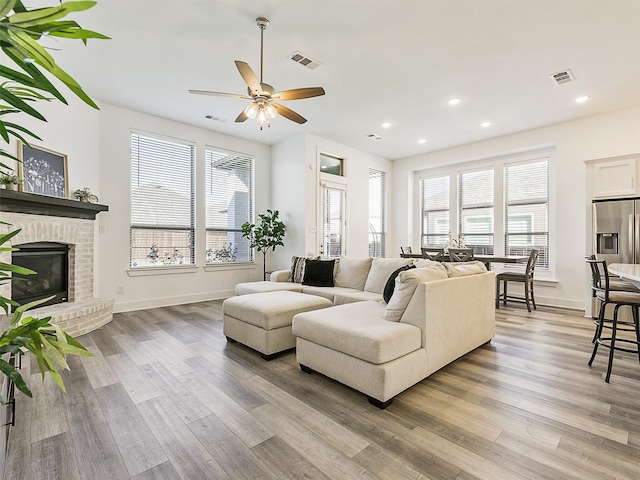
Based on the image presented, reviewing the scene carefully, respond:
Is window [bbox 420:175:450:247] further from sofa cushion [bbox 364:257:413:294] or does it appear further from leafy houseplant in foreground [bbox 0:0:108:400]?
leafy houseplant in foreground [bbox 0:0:108:400]

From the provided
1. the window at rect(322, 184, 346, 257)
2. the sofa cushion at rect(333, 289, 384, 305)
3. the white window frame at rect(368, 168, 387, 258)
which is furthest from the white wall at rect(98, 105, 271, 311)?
the white window frame at rect(368, 168, 387, 258)

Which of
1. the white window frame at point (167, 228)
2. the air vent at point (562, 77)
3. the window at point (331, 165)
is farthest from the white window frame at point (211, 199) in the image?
the air vent at point (562, 77)

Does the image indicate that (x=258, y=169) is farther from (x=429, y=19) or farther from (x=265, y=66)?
(x=429, y=19)

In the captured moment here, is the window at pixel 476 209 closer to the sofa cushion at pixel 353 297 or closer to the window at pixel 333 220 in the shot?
the window at pixel 333 220

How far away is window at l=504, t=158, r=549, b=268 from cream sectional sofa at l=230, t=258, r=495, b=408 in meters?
3.61

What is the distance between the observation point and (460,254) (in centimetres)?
540

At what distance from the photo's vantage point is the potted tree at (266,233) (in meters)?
6.05

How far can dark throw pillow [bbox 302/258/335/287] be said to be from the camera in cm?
443

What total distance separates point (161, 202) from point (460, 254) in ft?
16.4

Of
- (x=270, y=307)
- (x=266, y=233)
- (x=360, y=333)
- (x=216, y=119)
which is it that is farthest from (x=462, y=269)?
(x=216, y=119)

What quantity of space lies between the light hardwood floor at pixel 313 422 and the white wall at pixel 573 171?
269 centimetres

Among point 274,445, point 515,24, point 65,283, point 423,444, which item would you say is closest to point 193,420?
point 274,445

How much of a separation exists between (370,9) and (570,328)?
170 inches

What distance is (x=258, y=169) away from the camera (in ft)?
21.7
